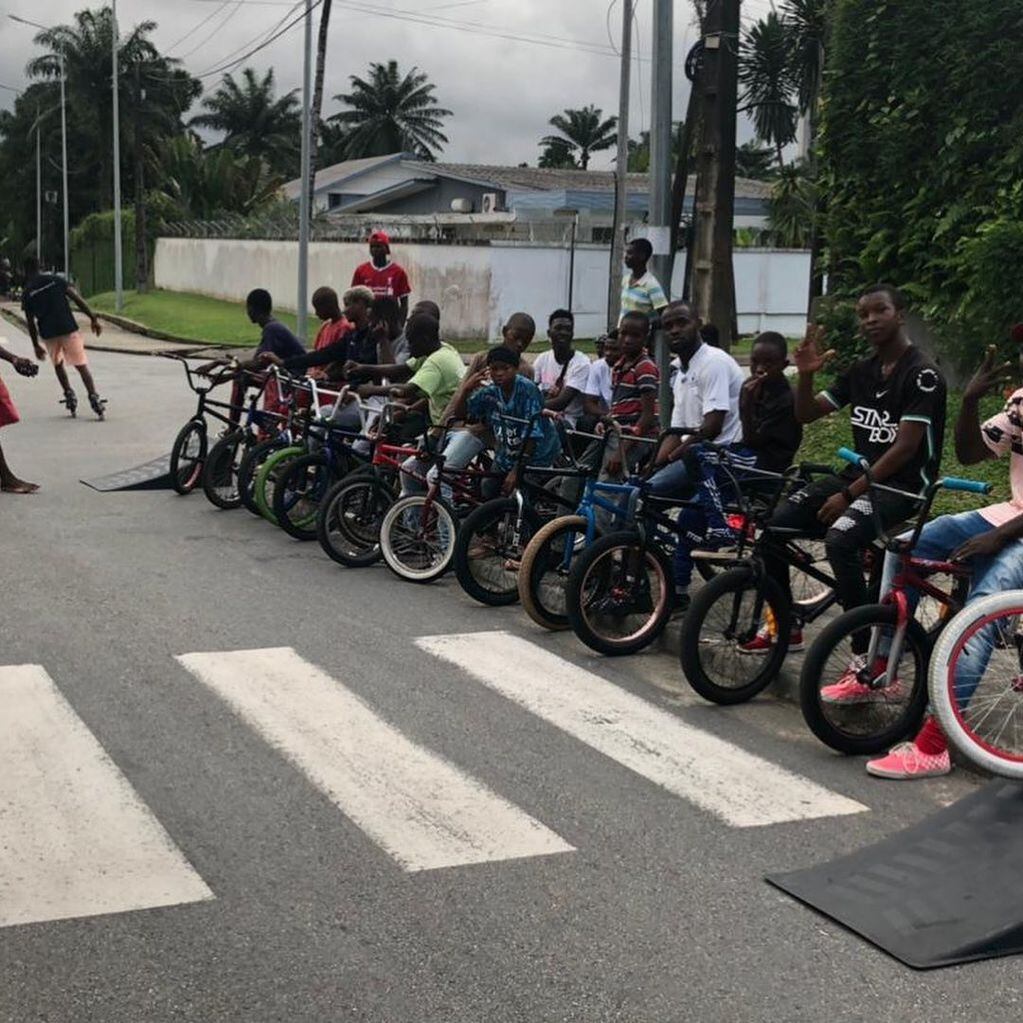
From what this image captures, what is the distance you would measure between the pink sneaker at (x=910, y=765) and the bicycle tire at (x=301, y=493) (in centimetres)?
563

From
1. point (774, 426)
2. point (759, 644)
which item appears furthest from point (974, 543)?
point (774, 426)

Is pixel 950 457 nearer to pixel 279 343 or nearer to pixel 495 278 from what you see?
pixel 279 343

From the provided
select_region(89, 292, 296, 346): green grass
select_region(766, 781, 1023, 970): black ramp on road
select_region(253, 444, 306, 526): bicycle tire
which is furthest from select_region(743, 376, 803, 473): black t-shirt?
select_region(89, 292, 296, 346): green grass

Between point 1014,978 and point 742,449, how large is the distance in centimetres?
447

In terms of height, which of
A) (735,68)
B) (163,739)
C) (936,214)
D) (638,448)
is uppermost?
(735,68)

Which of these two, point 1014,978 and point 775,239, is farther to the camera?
point 775,239

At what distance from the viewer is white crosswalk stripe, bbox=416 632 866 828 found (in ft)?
19.6

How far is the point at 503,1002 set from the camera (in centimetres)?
420

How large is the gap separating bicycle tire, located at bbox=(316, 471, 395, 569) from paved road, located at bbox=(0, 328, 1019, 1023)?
2.72 feet

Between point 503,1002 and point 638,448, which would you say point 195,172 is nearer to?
point 638,448

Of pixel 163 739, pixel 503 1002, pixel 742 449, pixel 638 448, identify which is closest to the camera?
pixel 503 1002

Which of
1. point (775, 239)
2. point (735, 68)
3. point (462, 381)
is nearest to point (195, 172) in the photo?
point (775, 239)

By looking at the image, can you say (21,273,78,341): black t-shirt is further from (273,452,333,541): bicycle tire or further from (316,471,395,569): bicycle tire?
(316,471,395,569): bicycle tire

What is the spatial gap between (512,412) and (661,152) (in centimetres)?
294
